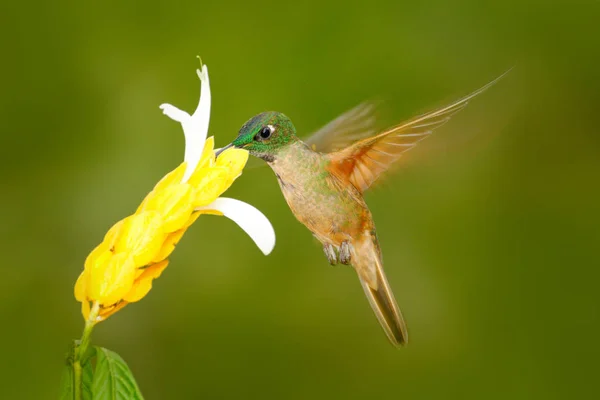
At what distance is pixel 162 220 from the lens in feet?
1.40

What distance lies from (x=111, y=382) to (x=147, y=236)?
10cm

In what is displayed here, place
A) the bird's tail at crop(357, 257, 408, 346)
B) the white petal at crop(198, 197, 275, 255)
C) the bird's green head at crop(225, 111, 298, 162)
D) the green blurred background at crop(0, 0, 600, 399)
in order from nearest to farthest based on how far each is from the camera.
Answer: the white petal at crop(198, 197, 275, 255) < the bird's green head at crop(225, 111, 298, 162) < the bird's tail at crop(357, 257, 408, 346) < the green blurred background at crop(0, 0, 600, 399)

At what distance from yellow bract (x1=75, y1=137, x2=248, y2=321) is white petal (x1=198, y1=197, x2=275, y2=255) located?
11mm

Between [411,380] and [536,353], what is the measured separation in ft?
0.91

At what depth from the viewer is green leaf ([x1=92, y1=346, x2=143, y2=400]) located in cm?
46

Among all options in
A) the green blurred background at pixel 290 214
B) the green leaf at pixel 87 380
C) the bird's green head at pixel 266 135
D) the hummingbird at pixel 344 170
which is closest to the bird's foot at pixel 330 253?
the hummingbird at pixel 344 170

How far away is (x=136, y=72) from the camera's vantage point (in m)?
1.52

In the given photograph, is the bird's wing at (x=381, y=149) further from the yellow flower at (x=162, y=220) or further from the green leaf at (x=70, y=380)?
the green leaf at (x=70, y=380)

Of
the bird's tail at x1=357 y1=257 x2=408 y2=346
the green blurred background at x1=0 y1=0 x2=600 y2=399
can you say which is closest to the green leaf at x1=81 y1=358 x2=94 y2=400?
the bird's tail at x1=357 y1=257 x2=408 y2=346

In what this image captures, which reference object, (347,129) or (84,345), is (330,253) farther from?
(84,345)

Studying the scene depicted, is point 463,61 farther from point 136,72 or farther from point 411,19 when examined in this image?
point 136,72

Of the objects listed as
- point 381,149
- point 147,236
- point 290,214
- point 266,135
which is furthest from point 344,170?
point 290,214

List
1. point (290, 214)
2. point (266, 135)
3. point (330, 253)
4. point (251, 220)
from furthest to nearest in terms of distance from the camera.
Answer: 1. point (290, 214)
2. point (330, 253)
3. point (266, 135)
4. point (251, 220)

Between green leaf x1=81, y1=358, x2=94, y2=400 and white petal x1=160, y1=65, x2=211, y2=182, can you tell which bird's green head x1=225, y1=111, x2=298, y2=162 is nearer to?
white petal x1=160, y1=65, x2=211, y2=182
